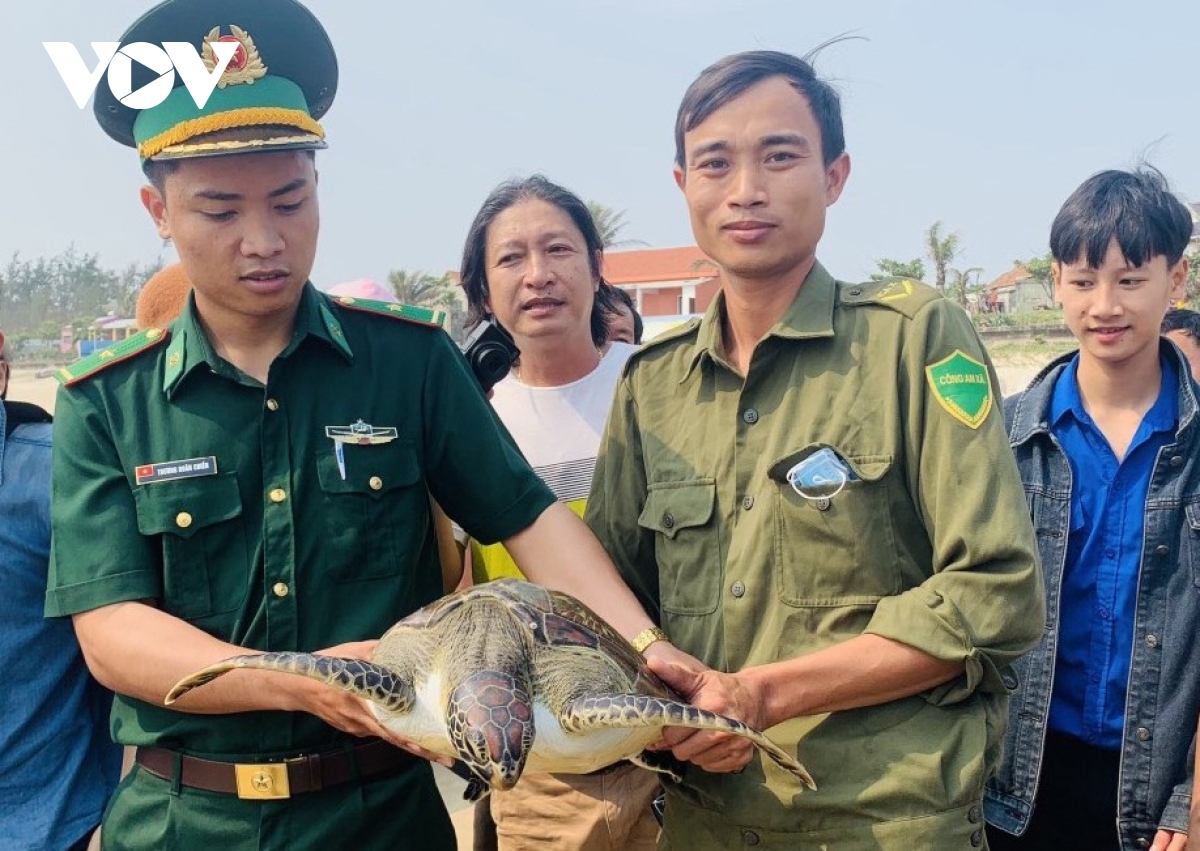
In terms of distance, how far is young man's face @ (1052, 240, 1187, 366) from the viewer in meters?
2.69

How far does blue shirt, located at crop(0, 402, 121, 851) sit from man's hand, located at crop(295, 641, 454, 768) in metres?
1.15

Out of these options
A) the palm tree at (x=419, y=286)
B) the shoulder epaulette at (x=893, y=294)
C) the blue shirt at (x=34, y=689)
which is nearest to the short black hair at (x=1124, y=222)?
the shoulder epaulette at (x=893, y=294)

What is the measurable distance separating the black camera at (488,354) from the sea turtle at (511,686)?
3.90 feet

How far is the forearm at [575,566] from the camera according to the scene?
2240 mm

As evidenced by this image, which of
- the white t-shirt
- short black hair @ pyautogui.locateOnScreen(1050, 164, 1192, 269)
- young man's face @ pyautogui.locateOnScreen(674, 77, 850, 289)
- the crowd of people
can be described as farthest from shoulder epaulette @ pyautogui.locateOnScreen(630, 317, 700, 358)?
short black hair @ pyautogui.locateOnScreen(1050, 164, 1192, 269)

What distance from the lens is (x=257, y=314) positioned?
7.09ft

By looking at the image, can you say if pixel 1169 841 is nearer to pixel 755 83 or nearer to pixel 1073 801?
pixel 1073 801

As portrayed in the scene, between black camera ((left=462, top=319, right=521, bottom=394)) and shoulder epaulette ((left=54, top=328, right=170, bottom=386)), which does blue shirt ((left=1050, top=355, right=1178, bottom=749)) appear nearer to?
black camera ((left=462, top=319, right=521, bottom=394))

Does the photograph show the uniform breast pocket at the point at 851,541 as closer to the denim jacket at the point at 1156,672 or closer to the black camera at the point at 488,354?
the denim jacket at the point at 1156,672

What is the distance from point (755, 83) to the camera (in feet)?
7.06

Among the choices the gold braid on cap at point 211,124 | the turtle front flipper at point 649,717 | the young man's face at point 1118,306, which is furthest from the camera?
the young man's face at point 1118,306

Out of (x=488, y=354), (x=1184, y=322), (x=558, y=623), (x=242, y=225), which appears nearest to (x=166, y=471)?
(x=242, y=225)

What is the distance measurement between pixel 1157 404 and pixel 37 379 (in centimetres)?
3784

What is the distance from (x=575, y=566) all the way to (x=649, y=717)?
0.68 m
